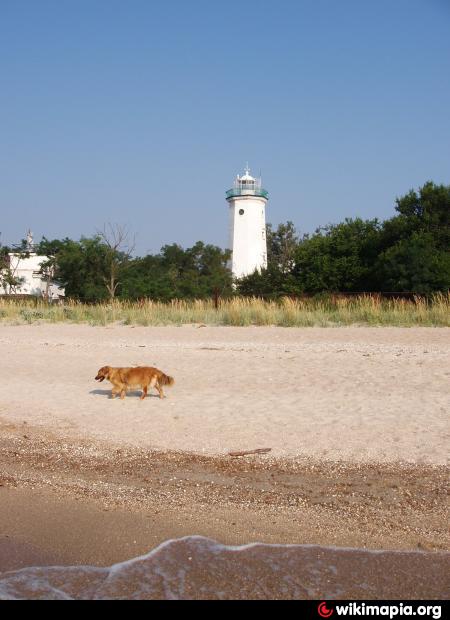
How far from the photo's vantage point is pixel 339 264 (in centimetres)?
3172

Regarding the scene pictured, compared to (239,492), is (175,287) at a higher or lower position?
higher

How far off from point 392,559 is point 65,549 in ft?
7.21

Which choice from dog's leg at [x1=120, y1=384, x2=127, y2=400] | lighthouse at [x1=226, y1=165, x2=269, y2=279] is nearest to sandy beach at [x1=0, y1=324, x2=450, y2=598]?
dog's leg at [x1=120, y1=384, x2=127, y2=400]

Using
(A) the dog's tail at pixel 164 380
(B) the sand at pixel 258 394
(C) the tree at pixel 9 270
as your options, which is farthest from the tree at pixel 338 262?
(A) the dog's tail at pixel 164 380

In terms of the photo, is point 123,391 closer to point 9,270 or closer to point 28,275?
point 9,270

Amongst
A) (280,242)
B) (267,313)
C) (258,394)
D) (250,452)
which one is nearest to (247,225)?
(280,242)

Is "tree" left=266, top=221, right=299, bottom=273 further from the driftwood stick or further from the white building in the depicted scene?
the driftwood stick

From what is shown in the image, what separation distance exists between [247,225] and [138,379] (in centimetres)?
4172

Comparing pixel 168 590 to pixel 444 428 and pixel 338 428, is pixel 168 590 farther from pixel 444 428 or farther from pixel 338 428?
pixel 444 428

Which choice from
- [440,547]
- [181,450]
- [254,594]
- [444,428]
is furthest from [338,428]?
[254,594]

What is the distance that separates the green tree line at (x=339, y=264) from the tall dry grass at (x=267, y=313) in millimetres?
5570

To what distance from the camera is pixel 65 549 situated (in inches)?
189

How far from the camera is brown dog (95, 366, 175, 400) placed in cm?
927

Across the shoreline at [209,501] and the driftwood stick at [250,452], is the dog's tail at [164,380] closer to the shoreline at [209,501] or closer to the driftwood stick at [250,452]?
the shoreline at [209,501]
